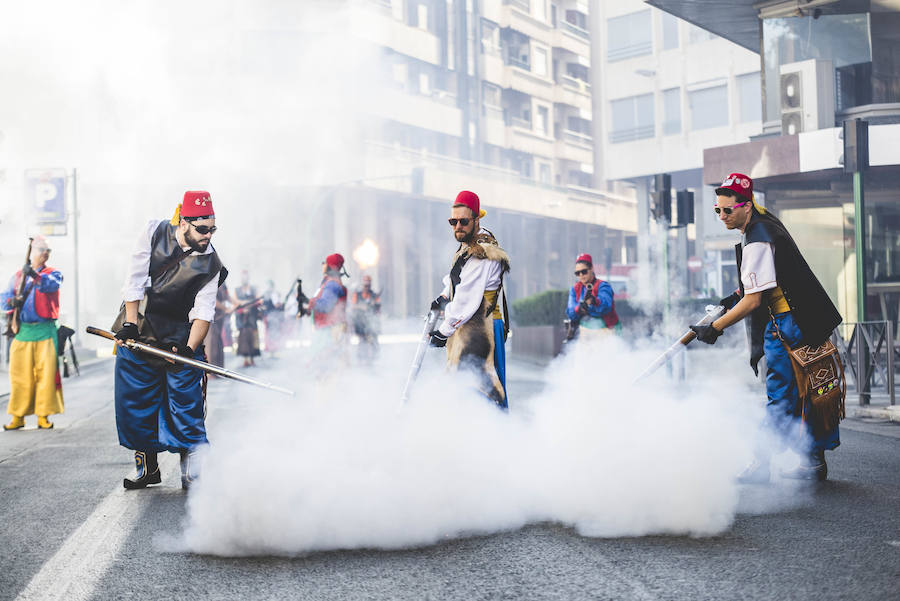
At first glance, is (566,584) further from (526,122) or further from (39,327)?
(526,122)

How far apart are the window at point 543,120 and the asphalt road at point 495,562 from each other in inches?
2024

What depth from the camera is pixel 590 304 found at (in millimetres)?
11180

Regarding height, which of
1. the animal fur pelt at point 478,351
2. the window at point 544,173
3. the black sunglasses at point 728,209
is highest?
the window at point 544,173

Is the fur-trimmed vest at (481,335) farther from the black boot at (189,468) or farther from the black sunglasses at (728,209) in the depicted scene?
the black boot at (189,468)

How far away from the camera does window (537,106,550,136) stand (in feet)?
185

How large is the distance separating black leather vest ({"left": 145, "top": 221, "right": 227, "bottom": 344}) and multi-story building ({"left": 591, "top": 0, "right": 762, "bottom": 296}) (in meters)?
34.1

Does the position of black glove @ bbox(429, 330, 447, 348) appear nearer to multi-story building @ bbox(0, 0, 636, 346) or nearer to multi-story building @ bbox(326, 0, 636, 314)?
multi-story building @ bbox(0, 0, 636, 346)

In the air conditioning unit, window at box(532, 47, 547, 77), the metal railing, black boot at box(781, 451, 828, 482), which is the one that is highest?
window at box(532, 47, 547, 77)

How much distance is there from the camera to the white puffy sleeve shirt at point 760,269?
5.93 meters

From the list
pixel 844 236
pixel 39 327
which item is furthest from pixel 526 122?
pixel 39 327

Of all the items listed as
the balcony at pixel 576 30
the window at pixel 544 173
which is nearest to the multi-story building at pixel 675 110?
the window at pixel 544 173

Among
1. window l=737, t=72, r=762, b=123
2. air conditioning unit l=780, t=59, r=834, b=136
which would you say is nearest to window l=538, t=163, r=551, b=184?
window l=737, t=72, r=762, b=123

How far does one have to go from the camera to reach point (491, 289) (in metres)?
6.05

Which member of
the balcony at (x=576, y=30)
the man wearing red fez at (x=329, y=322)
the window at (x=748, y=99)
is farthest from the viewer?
the balcony at (x=576, y=30)
